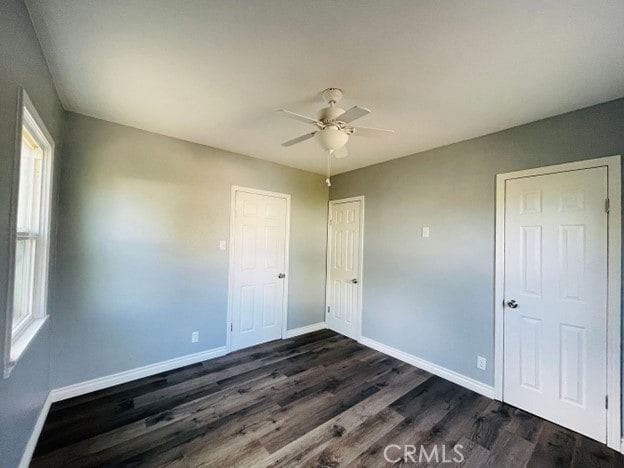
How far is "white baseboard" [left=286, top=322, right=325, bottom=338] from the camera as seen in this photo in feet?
12.3

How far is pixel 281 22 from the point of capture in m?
1.29

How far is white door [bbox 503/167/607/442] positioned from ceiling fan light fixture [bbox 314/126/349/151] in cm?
166

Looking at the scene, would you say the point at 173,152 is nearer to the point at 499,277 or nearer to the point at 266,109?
the point at 266,109

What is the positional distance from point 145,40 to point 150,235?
5.76 ft

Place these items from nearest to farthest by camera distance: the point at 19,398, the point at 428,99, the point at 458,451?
the point at 19,398 → the point at 458,451 → the point at 428,99

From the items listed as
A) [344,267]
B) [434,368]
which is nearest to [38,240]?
[344,267]

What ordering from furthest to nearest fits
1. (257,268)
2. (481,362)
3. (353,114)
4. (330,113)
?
(257,268) → (481,362) → (330,113) → (353,114)

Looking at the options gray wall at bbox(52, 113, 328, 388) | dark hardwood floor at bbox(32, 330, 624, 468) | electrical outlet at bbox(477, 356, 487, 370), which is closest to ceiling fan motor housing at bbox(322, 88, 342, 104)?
gray wall at bbox(52, 113, 328, 388)

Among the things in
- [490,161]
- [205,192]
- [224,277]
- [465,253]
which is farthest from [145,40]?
[465,253]

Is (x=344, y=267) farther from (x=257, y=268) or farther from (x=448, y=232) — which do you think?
(x=448, y=232)

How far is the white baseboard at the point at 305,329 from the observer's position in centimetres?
374

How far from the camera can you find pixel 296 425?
200 centimetres

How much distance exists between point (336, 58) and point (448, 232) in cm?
207

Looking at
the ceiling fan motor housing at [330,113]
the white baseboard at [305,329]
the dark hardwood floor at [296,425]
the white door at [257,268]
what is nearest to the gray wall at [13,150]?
the dark hardwood floor at [296,425]
